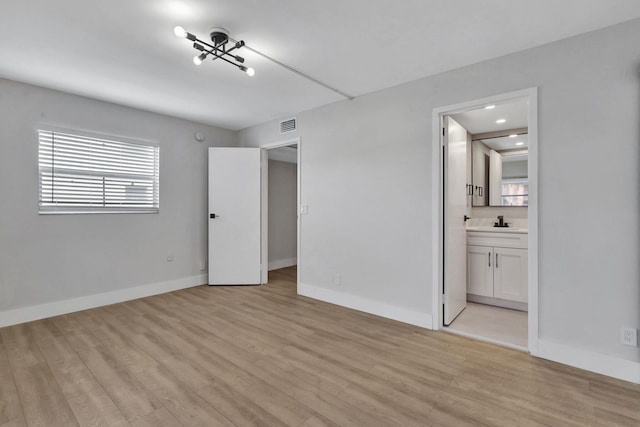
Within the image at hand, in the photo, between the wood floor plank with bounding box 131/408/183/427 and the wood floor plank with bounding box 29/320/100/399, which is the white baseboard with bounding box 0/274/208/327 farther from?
the wood floor plank with bounding box 131/408/183/427

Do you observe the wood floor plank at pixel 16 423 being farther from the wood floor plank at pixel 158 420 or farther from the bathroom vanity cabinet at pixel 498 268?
the bathroom vanity cabinet at pixel 498 268

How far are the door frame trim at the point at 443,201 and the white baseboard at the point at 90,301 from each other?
347 cm

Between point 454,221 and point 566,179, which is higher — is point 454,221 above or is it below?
below

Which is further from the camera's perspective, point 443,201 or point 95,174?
point 95,174

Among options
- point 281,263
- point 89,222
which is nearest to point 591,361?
point 281,263

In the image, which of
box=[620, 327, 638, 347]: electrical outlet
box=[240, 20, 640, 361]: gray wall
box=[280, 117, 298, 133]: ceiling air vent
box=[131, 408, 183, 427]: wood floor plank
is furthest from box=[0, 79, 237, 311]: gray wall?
box=[620, 327, 638, 347]: electrical outlet

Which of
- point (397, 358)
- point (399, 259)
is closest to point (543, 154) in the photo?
point (399, 259)

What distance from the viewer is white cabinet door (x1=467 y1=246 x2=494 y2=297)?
3.77m

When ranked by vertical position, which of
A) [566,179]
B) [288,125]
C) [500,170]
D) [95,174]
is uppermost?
[288,125]

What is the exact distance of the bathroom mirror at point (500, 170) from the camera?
394cm

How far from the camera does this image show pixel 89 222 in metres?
3.60

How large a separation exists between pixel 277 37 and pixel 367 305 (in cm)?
277

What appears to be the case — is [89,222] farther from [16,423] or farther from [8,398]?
[16,423]

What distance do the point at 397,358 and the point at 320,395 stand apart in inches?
30.1
